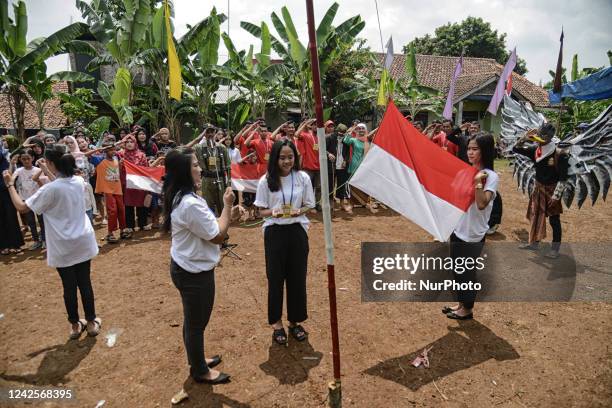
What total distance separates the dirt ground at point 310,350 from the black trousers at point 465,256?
294 mm

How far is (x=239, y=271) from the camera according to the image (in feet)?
18.4

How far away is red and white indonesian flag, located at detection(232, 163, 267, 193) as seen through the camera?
825 centimetres

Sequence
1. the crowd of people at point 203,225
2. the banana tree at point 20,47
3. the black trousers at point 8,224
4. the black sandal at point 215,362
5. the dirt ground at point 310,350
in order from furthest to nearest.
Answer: the banana tree at point 20,47 < the black trousers at point 8,224 < the black sandal at point 215,362 < the dirt ground at point 310,350 < the crowd of people at point 203,225

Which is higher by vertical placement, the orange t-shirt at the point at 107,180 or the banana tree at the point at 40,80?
the banana tree at the point at 40,80

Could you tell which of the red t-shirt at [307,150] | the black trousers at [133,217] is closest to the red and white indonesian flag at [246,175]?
the red t-shirt at [307,150]

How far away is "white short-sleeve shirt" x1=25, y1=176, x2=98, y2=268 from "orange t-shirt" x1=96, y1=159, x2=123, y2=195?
3402mm

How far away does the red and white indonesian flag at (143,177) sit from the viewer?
718 cm

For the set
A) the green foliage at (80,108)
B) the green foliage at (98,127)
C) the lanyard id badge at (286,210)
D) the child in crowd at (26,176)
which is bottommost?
the lanyard id badge at (286,210)

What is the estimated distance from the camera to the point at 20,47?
10.6 meters

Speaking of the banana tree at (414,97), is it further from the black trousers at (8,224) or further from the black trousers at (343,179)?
the black trousers at (8,224)

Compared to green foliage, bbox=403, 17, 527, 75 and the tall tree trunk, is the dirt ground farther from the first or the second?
green foliage, bbox=403, 17, 527, 75

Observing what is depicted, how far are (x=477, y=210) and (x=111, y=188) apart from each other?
612 centimetres

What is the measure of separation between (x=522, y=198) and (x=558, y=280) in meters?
5.68

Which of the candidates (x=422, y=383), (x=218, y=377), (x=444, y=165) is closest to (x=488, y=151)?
(x=444, y=165)
